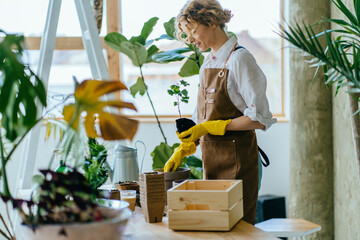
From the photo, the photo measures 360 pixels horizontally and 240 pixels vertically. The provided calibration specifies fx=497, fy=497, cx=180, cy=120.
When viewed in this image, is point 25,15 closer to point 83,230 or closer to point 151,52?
point 151,52

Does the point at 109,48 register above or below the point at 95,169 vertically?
above

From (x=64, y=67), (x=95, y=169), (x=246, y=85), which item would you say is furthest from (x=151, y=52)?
(x=95, y=169)

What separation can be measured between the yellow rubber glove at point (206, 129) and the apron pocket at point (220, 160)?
0.25ft

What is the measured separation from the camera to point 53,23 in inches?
124

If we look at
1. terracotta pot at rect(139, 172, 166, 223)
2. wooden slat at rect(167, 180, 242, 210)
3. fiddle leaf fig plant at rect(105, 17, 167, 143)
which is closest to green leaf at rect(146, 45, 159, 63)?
fiddle leaf fig plant at rect(105, 17, 167, 143)

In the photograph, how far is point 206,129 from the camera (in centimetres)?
228

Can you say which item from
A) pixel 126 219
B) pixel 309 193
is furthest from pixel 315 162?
pixel 126 219

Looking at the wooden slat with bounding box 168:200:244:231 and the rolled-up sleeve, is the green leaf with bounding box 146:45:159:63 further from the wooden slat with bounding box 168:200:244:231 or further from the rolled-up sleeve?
the wooden slat with bounding box 168:200:244:231

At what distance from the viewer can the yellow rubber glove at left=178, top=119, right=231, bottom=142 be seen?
2232 mm

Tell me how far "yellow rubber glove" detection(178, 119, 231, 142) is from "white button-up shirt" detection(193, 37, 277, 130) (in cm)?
12

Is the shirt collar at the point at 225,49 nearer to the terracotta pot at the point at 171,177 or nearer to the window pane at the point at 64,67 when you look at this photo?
the terracotta pot at the point at 171,177

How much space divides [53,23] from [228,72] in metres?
1.39

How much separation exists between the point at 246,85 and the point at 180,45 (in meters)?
2.73

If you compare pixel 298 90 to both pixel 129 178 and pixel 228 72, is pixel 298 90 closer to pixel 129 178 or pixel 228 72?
pixel 228 72
